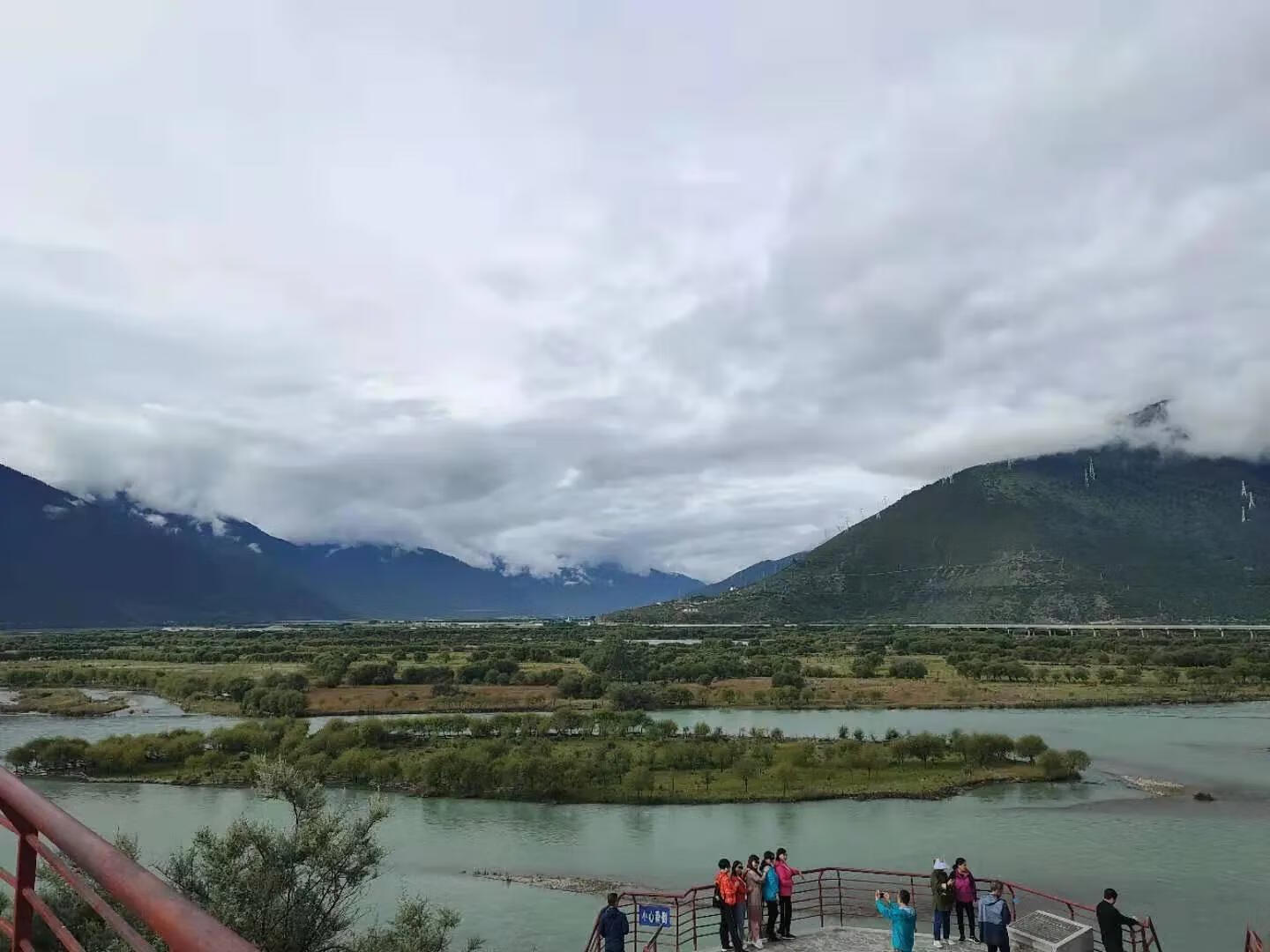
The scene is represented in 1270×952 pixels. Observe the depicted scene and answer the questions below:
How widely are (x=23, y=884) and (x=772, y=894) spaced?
17.6 meters

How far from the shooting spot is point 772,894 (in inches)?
713

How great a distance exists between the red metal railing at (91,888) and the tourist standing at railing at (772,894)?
1724 cm

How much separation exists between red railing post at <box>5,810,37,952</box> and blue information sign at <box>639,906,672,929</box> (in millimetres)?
15579

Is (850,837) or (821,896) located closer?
(821,896)

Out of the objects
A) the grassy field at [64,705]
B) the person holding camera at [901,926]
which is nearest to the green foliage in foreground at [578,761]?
the grassy field at [64,705]

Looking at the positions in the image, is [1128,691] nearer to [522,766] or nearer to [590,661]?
A: [590,661]

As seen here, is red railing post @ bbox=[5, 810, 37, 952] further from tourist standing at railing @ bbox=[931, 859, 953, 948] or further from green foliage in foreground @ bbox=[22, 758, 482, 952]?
tourist standing at railing @ bbox=[931, 859, 953, 948]

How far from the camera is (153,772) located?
54.0 meters

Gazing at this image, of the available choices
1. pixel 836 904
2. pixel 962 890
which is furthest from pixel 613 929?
pixel 836 904

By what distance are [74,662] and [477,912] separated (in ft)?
398

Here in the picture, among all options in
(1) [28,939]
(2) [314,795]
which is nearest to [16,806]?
(1) [28,939]

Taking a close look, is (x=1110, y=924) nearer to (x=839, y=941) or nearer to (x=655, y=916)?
(x=839, y=941)

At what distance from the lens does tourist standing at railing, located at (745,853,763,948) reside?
17.9 metres

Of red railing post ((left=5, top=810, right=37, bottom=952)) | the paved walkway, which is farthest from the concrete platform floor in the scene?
red railing post ((left=5, top=810, right=37, bottom=952))
